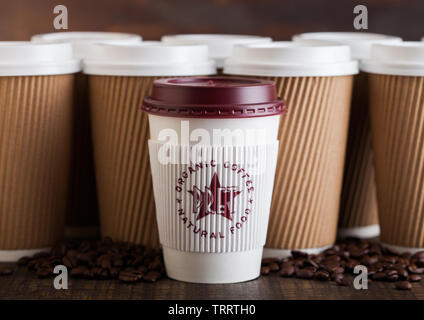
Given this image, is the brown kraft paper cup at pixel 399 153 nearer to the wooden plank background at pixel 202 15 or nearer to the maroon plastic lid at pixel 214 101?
the maroon plastic lid at pixel 214 101

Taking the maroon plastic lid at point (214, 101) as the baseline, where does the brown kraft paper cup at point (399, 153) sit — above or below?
below

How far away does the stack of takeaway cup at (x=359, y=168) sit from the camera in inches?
99.4

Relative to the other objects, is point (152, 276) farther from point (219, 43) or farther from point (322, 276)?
point (219, 43)

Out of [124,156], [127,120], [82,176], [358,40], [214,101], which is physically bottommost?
[82,176]

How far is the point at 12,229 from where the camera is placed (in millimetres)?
2316

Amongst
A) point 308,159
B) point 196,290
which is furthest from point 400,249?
point 196,290

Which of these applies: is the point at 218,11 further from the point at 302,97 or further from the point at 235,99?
the point at 235,99

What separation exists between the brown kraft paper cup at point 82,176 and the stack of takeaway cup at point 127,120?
0.46 ft

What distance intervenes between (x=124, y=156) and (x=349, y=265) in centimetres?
72

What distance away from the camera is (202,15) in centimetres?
314

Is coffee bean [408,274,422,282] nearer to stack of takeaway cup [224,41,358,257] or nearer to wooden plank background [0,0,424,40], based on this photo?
stack of takeaway cup [224,41,358,257]

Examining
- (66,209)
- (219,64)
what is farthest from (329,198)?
(66,209)

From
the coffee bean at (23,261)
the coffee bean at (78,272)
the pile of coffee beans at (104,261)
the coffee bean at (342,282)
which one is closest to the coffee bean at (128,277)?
the pile of coffee beans at (104,261)

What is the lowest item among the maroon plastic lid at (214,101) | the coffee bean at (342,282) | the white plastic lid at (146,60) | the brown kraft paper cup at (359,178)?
the coffee bean at (342,282)
